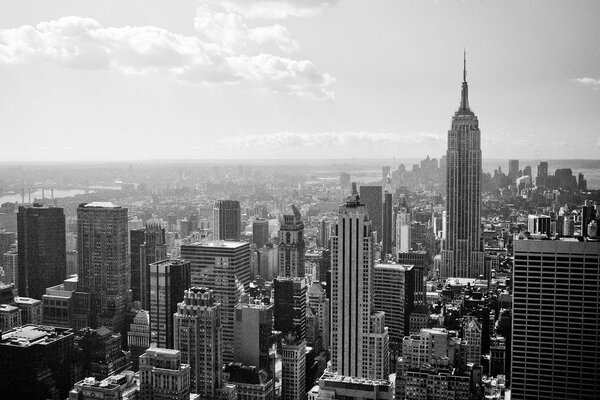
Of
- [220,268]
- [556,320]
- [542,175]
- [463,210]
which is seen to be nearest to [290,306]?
[220,268]

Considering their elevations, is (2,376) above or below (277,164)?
below

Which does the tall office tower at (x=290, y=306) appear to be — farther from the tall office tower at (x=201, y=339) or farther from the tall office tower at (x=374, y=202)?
the tall office tower at (x=374, y=202)

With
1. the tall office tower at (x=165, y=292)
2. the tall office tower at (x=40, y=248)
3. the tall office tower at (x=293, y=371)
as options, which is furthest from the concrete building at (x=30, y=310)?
the tall office tower at (x=293, y=371)

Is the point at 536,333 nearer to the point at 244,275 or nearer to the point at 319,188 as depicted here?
the point at 319,188

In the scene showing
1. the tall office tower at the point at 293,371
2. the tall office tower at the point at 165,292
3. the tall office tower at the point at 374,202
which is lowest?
the tall office tower at the point at 293,371

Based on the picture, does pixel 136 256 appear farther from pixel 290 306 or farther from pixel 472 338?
pixel 472 338

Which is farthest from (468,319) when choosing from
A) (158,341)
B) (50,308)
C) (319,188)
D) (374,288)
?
(50,308)
